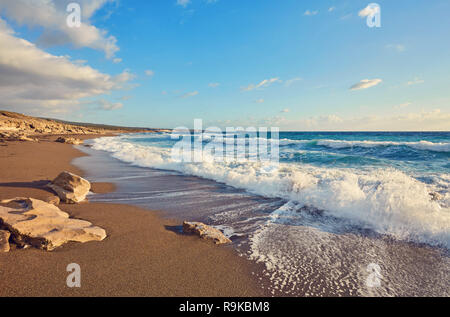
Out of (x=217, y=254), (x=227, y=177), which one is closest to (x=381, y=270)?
(x=217, y=254)

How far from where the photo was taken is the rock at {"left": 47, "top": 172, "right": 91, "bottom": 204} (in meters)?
4.86

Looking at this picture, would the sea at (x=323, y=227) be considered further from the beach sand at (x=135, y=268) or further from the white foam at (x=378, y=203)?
the beach sand at (x=135, y=268)

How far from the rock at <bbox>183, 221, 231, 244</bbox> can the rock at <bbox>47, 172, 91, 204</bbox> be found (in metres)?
3.04

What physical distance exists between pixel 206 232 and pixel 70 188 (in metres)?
3.73

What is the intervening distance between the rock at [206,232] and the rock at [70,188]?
9.98 ft

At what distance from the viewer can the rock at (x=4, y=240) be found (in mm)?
2707

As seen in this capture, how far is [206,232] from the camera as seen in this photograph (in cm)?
352

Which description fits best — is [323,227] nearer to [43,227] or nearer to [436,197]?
[436,197]

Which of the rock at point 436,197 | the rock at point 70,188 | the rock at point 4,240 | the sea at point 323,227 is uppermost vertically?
the rock at point 70,188

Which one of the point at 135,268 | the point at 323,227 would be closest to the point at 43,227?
the point at 135,268

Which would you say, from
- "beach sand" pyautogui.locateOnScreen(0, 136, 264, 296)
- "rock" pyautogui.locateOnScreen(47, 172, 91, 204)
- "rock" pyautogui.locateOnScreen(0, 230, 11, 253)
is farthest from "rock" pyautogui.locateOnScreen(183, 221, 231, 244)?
"rock" pyautogui.locateOnScreen(47, 172, 91, 204)

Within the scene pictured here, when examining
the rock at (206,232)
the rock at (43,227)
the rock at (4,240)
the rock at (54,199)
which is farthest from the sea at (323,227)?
the rock at (4,240)

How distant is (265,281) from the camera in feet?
8.32
